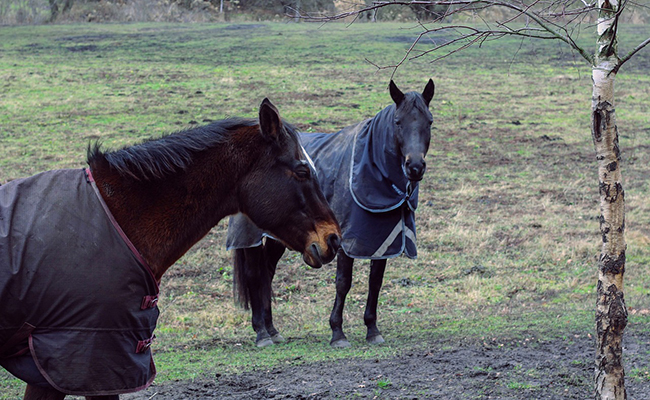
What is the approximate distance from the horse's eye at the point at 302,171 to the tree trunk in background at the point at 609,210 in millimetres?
1565

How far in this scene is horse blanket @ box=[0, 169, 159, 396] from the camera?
2.72 meters

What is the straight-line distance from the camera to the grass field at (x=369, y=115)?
21.7 feet

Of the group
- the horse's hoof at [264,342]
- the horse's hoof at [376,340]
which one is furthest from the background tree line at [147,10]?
the horse's hoof at [376,340]

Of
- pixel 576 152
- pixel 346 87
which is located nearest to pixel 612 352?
pixel 576 152

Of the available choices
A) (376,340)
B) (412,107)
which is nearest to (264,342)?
(376,340)

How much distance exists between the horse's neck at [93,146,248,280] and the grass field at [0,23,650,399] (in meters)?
2.22

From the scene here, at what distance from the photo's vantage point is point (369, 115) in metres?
16.7

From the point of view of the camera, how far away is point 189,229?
3178mm

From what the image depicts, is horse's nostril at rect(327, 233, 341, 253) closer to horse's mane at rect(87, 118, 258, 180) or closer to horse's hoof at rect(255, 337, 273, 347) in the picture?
horse's mane at rect(87, 118, 258, 180)

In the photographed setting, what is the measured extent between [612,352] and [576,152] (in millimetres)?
12671

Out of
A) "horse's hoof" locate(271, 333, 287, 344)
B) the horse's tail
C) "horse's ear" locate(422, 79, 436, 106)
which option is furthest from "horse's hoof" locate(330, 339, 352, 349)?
"horse's ear" locate(422, 79, 436, 106)

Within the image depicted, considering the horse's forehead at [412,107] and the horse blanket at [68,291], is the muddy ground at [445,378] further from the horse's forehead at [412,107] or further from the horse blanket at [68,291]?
the horse's forehead at [412,107]

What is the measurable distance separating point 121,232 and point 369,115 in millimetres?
14186

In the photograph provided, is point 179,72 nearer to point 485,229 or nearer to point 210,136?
point 485,229
